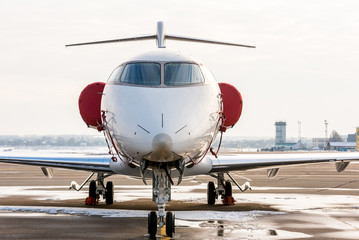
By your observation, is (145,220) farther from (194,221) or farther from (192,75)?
(192,75)

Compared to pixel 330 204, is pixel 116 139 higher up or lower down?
higher up

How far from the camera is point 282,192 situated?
21.9 meters

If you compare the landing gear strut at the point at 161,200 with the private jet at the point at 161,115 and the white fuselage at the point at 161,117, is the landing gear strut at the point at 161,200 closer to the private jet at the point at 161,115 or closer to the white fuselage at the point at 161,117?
the private jet at the point at 161,115

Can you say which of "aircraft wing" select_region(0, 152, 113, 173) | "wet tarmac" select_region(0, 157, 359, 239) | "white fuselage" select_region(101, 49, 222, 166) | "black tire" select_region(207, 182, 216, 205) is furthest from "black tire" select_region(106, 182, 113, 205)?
"white fuselage" select_region(101, 49, 222, 166)

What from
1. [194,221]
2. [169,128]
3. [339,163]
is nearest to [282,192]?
[339,163]

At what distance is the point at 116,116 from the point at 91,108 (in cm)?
376

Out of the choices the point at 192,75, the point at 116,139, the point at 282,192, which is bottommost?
the point at 282,192

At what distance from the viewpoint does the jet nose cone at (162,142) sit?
9.84 metres

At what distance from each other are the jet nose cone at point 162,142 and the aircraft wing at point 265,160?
5.51 metres

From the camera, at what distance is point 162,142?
9828 mm

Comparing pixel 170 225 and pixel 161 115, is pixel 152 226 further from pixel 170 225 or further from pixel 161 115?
pixel 161 115

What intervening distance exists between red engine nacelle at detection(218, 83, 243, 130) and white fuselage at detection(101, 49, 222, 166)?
3330mm

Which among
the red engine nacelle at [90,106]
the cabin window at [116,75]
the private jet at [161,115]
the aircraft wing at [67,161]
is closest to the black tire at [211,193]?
the aircraft wing at [67,161]

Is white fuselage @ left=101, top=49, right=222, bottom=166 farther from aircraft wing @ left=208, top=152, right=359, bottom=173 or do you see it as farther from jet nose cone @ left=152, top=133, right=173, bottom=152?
aircraft wing @ left=208, top=152, right=359, bottom=173
